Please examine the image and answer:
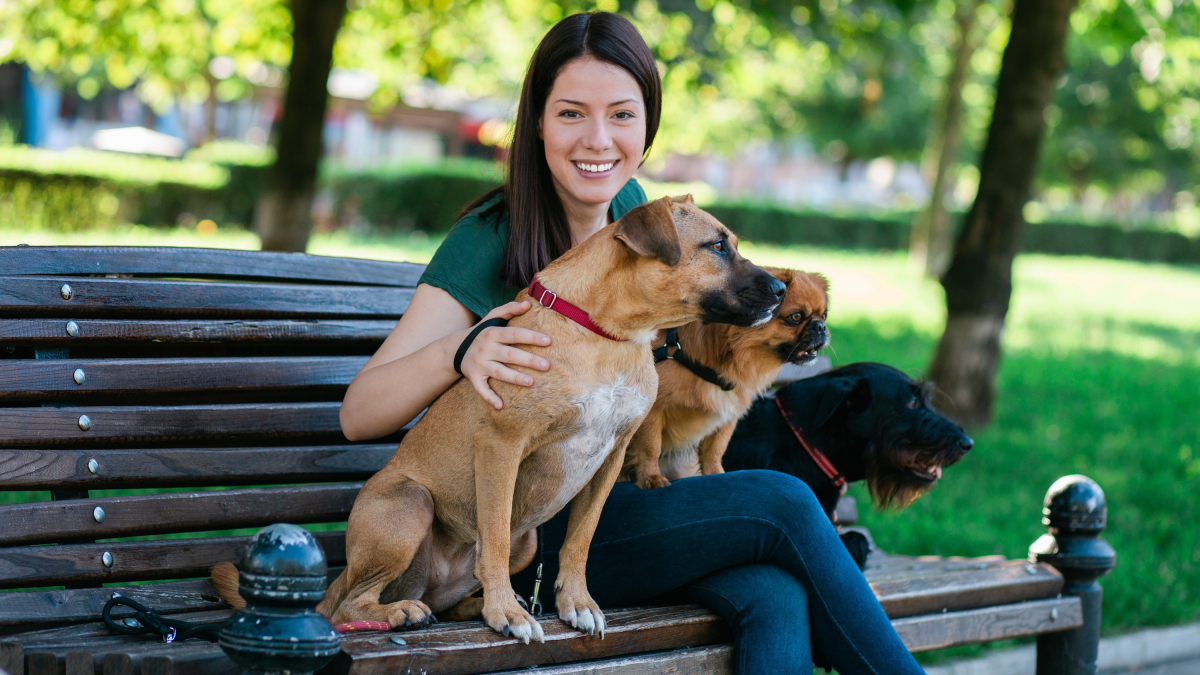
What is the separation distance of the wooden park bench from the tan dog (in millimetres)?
219

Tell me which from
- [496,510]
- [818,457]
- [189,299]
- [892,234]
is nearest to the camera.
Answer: [496,510]

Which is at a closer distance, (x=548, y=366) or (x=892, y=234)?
(x=548, y=366)

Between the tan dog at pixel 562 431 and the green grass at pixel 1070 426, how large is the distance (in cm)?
160

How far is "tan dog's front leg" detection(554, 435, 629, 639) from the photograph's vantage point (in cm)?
252

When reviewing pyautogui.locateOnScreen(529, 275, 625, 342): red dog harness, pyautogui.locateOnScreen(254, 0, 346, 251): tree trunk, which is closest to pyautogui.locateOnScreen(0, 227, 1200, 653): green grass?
pyautogui.locateOnScreen(529, 275, 625, 342): red dog harness

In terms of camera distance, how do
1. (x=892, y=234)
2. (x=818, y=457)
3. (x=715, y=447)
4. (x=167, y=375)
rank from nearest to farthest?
(x=167, y=375), (x=715, y=447), (x=818, y=457), (x=892, y=234)

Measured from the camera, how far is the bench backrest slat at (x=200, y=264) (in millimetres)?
2922

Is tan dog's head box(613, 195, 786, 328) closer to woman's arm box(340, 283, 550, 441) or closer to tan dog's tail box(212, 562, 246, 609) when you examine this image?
woman's arm box(340, 283, 550, 441)

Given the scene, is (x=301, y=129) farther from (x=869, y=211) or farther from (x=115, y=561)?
(x=869, y=211)

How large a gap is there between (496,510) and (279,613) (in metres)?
0.61

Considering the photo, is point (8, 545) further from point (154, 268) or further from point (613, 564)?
point (613, 564)

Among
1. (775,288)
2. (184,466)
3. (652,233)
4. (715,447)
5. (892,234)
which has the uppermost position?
(892,234)

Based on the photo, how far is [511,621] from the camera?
234 centimetres

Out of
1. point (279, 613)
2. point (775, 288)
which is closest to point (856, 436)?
point (775, 288)
